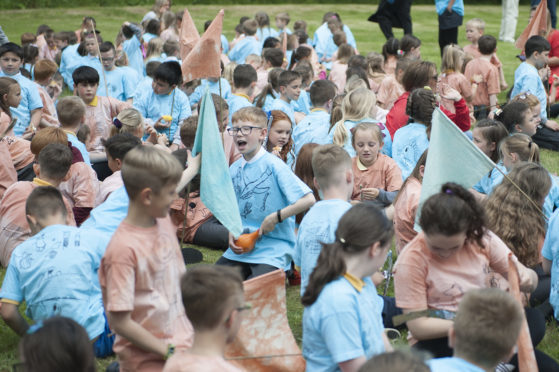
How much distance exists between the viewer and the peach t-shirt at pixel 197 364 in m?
2.87

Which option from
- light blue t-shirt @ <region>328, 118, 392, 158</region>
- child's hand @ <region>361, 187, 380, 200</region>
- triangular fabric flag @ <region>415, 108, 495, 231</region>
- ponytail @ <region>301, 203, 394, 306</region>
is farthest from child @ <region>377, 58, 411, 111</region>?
ponytail @ <region>301, 203, 394, 306</region>

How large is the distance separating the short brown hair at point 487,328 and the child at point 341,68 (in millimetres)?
9506

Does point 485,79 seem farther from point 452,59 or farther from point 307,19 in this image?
point 307,19

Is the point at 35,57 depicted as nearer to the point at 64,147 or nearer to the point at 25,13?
the point at 64,147

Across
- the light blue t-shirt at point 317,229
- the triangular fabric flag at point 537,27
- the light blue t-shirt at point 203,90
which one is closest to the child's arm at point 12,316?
the light blue t-shirt at point 317,229

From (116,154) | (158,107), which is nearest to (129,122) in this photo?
(116,154)

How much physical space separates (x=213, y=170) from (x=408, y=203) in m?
1.51

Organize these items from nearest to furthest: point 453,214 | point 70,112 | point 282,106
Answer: point 453,214
point 70,112
point 282,106

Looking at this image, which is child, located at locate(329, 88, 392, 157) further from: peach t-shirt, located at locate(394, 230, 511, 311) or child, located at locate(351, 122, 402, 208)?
peach t-shirt, located at locate(394, 230, 511, 311)

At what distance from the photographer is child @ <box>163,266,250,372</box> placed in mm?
2932

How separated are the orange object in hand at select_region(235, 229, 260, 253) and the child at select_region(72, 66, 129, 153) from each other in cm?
392

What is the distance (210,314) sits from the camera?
117 inches

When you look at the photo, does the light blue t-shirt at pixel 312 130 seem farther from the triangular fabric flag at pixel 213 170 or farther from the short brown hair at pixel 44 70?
the short brown hair at pixel 44 70

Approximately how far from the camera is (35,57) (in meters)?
13.7
